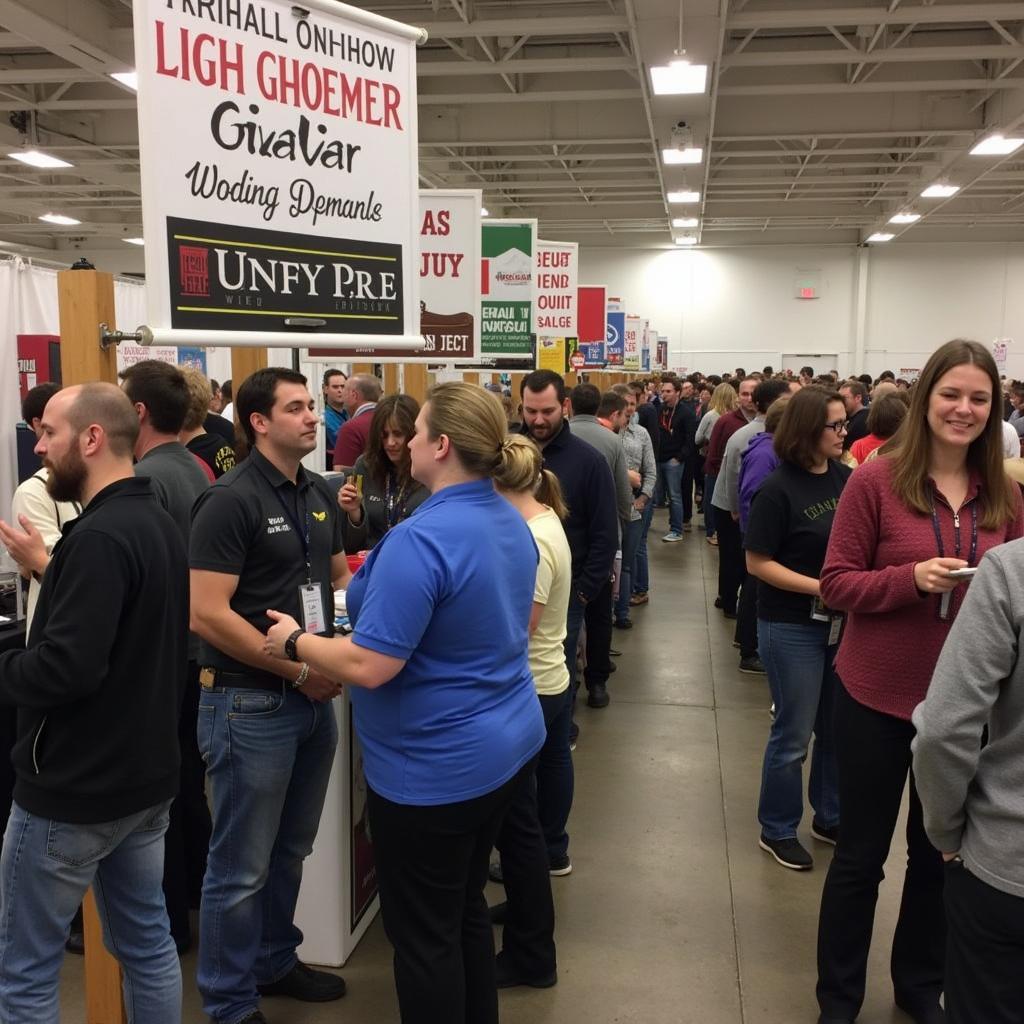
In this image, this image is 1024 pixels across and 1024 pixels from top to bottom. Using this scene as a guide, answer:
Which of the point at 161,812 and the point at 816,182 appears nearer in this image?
the point at 161,812

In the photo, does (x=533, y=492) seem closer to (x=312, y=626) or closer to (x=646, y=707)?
(x=312, y=626)

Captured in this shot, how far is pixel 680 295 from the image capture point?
21734mm

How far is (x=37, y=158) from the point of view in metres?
12.0

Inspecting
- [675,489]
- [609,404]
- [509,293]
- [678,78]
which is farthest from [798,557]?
[675,489]

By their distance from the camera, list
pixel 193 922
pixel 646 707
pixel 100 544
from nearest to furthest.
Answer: pixel 100 544
pixel 193 922
pixel 646 707

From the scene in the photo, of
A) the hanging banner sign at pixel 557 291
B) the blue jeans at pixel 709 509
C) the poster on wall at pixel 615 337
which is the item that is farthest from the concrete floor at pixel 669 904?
the poster on wall at pixel 615 337

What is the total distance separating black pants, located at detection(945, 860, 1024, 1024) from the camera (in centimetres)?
149

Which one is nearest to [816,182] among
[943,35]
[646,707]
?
[943,35]

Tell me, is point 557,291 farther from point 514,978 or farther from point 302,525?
point 514,978

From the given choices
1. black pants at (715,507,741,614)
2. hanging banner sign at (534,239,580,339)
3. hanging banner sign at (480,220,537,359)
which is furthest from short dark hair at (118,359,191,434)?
hanging banner sign at (534,239,580,339)

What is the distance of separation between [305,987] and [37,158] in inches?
487

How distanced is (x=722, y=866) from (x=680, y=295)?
1962cm

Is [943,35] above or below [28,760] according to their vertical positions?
above

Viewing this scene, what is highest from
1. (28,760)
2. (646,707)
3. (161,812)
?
(28,760)
